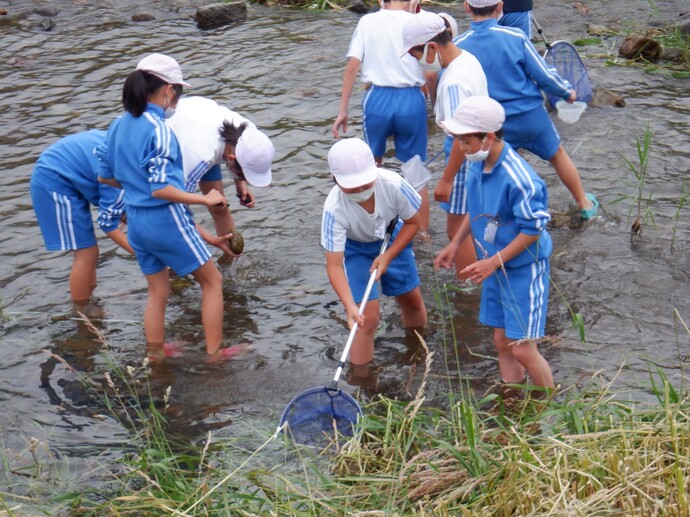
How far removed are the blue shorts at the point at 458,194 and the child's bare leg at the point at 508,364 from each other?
4.23ft

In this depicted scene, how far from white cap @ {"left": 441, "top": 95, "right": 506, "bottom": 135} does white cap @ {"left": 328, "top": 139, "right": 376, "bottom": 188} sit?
0.44 metres

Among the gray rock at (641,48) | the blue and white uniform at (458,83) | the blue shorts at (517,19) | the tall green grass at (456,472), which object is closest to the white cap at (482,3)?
the blue and white uniform at (458,83)

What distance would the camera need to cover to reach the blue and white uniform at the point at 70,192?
587 centimetres

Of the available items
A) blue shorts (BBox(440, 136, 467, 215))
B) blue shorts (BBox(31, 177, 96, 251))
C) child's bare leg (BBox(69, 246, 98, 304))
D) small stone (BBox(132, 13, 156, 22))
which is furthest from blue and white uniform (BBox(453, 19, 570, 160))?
small stone (BBox(132, 13, 156, 22))

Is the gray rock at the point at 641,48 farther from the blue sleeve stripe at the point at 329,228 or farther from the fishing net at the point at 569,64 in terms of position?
the blue sleeve stripe at the point at 329,228

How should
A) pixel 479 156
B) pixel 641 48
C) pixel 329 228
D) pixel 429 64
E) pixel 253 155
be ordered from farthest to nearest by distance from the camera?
pixel 641 48, pixel 429 64, pixel 253 155, pixel 329 228, pixel 479 156

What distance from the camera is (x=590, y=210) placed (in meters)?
6.84

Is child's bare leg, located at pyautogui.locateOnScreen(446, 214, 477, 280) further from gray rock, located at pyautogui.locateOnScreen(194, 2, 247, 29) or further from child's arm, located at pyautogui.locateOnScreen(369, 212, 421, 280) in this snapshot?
gray rock, located at pyautogui.locateOnScreen(194, 2, 247, 29)

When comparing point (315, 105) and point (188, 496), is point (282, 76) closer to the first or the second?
point (315, 105)

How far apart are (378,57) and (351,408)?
9.21 ft

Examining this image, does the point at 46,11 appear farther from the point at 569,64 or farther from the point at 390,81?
the point at 390,81

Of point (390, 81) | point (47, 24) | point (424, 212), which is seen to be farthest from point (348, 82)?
point (47, 24)

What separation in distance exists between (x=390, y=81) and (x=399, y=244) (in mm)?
1782

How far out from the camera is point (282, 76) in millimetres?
10211
